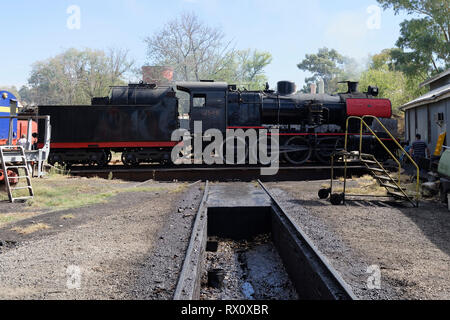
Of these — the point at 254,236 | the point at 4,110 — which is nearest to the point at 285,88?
the point at 254,236

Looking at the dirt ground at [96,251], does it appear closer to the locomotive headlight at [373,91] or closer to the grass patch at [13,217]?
the grass patch at [13,217]

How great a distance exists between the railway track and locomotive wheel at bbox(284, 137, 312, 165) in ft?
13.6

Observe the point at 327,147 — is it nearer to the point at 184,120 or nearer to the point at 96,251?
the point at 184,120

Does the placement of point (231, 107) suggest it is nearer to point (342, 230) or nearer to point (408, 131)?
point (342, 230)

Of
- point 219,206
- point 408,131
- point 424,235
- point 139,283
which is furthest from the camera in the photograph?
point 408,131

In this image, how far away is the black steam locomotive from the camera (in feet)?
47.1

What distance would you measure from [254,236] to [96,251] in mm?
4227

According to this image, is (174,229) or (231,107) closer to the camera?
(174,229)

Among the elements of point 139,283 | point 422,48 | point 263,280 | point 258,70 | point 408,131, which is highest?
point 258,70

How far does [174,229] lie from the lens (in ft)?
21.7

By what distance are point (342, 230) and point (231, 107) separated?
886 centimetres

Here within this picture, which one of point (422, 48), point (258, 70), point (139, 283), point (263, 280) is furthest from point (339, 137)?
point (258, 70)

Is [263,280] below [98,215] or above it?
below

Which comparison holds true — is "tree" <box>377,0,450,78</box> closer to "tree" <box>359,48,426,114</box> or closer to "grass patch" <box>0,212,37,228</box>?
"tree" <box>359,48,426,114</box>
